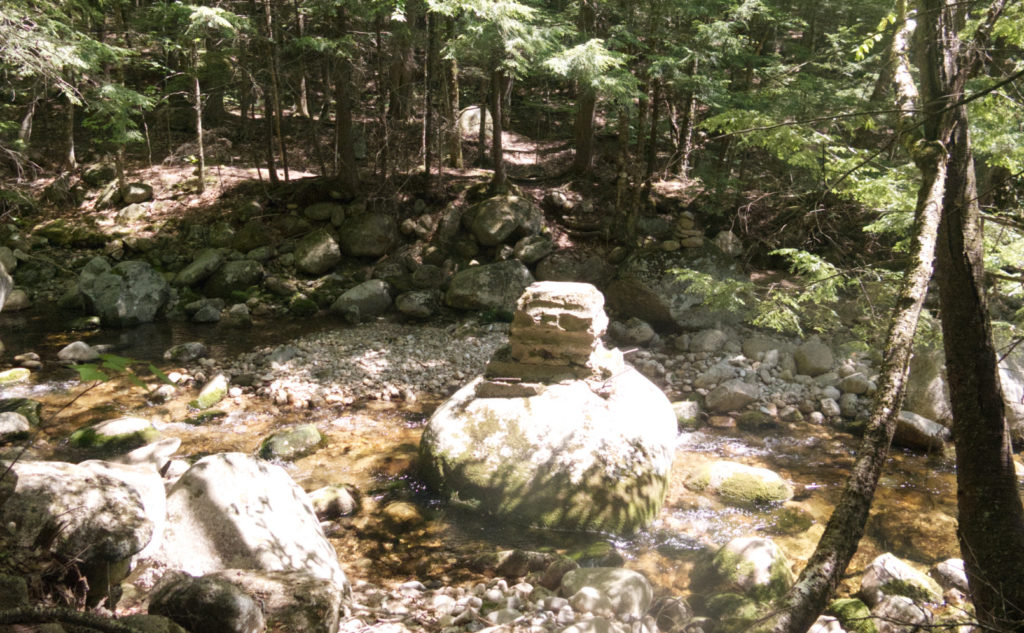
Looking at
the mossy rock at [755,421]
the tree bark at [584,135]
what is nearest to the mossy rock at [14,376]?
the mossy rock at [755,421]

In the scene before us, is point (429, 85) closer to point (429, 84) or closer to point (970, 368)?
point (429, 84)

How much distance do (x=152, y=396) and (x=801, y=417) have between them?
9.87m

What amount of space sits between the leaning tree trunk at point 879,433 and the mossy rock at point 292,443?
6033mm

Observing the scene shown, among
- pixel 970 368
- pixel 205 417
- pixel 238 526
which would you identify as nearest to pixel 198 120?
pixel 205 417

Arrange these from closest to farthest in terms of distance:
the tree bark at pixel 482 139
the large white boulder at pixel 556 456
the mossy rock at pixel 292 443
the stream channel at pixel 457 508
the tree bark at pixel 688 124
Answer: the stream channel at pixel 457 508 < the large white boulder at pixel 556 456 < the mossy rock at pixel 292 443 < the tree bark at pixel 688 124 < the tree bark at pixel 482 139

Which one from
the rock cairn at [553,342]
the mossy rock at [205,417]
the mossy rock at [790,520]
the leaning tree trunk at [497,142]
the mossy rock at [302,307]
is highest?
the leaning tree trunk at [497,142]

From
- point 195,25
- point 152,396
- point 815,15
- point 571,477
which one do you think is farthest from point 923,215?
point 815,15

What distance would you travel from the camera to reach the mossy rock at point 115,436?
7.02 meters

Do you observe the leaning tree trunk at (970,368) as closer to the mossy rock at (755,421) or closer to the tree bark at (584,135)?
the mossy rock at (755,421)

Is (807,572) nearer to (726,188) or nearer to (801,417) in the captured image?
(801,417)

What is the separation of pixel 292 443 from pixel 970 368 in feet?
22.4

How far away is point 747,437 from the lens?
27.7 ft

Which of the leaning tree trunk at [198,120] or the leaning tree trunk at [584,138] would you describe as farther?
the leaning tree trunk at [584,138]

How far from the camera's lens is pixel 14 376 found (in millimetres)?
9016
